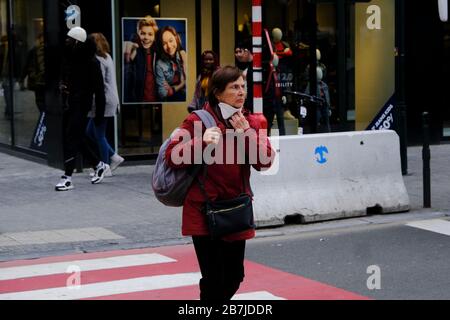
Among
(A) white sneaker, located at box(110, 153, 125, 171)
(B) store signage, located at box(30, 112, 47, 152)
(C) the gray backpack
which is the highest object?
(C) the gray backpack

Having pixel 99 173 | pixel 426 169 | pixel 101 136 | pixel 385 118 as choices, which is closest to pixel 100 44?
pixel 101 136

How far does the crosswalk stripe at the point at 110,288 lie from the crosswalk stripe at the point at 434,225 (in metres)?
3.32

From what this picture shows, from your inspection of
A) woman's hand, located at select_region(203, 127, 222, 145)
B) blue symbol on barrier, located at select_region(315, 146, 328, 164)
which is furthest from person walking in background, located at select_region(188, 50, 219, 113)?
woman's hand, located at select_region(203, 127, 222, 145)

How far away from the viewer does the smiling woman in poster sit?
15.3 metres

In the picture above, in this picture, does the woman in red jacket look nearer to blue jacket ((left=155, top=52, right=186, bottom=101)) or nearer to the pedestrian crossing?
the pedestrian crossing

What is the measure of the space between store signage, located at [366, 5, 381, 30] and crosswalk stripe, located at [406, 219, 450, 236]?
7.47m

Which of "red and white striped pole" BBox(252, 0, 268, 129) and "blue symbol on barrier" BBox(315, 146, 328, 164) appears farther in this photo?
"red and white striped pole" BBox(252, 0, 268, 129)

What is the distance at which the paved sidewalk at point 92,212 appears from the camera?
9344 mm

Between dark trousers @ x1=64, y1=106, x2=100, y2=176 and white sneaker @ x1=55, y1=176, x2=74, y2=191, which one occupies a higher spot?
dark trousers @ x1=64, y1=106, x2=100, y2=176

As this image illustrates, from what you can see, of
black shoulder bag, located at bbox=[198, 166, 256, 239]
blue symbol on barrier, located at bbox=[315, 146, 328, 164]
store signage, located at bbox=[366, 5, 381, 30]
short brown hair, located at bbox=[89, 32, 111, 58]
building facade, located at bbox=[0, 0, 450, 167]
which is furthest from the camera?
store signage, located at bbox=[366, 5, 381, 30]

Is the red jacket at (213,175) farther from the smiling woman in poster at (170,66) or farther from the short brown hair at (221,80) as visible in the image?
the smiling woman in poster at (170,66)

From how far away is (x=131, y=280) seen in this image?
774 centimetres

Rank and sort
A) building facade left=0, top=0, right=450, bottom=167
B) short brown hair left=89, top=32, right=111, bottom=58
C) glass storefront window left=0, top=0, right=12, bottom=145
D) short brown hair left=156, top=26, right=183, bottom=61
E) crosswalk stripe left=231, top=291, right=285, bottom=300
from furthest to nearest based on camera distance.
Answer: glass storefront window left=0, top=0, right=12, bottom=145 → short brown hair left=156, top=26, right=183, bottom=61 → building facade left=0, top=0, right=450, bottom=167 → short brown hair left=89, top=32, right=111, bottom=58 → crosswalk stripe left=231, top=291, right=285, bottom=300

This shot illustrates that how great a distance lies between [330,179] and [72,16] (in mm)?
5529
